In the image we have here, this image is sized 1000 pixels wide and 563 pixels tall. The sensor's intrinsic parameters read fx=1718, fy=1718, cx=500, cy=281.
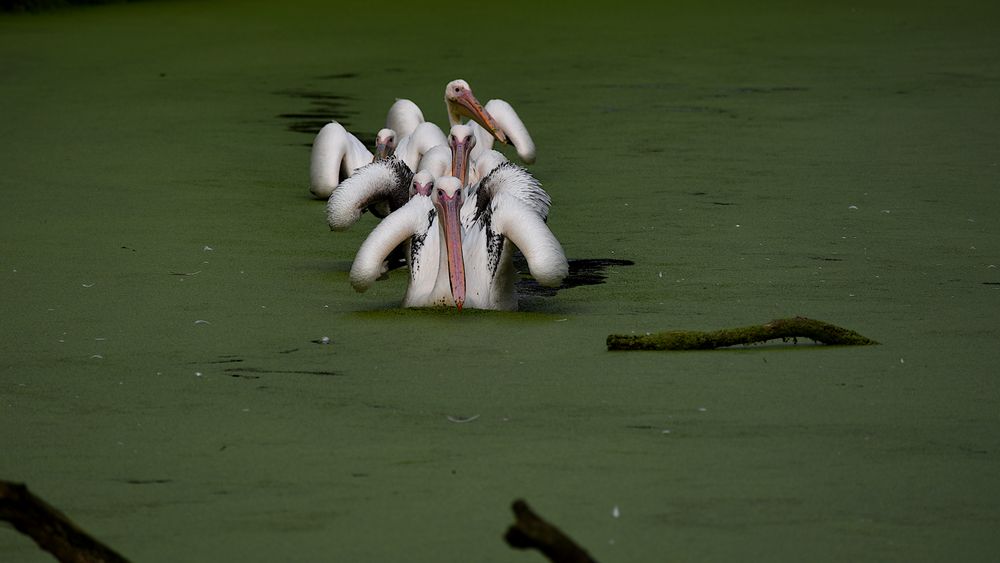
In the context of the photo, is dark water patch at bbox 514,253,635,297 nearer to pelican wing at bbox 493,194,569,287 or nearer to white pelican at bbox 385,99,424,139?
pelican wing at bbox 493,194,569,287

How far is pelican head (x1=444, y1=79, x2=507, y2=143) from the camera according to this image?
19.9 feet

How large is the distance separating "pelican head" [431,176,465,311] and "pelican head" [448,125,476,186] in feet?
2.92

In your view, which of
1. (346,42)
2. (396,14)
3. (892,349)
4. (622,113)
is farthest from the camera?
(396,14)

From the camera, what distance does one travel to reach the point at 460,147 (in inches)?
208

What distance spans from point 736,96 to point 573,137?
1.59m

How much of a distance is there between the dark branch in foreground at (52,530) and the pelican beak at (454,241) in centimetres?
224

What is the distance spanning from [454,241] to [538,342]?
432 millimetres

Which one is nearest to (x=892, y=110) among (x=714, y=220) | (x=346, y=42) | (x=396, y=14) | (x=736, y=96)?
(x=736, y=96)

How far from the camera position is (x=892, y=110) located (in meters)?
8.50

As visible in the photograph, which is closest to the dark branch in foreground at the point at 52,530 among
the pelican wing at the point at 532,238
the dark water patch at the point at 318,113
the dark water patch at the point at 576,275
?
the pelican wing at the point at 532,238

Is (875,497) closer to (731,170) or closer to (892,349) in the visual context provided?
(892,349)

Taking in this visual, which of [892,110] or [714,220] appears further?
[892,110]

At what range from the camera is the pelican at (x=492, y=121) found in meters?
6.05

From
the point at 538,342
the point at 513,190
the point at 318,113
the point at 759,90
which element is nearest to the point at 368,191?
the point at 513,190
